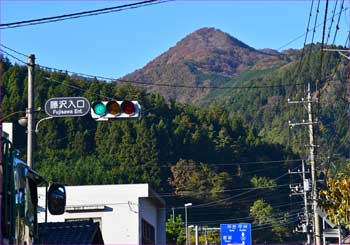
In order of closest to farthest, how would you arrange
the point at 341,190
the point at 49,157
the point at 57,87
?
the point at 341,190 < the point at 57,87 < the point at 49,157

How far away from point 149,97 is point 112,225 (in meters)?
66.1

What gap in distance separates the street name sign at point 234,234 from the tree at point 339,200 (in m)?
15.4

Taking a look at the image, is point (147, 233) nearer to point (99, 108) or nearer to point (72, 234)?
point (72, 234)

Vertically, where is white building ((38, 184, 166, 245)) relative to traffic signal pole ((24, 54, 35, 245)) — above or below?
below

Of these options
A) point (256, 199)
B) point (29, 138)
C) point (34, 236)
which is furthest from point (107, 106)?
point (256, 199)

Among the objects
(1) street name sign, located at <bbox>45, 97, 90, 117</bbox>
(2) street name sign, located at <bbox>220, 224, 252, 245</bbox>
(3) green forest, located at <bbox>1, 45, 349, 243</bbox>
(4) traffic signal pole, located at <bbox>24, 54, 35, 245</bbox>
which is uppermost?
(3) green forest, located at <bbox>1, 45, 349, 243</bbox>

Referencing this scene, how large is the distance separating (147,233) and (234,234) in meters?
7.86

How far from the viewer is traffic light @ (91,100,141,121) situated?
41.1 ft

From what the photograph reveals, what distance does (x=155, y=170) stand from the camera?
3647 inches

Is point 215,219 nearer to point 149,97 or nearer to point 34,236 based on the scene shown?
point 149,97

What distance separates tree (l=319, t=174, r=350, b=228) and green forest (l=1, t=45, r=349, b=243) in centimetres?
5506

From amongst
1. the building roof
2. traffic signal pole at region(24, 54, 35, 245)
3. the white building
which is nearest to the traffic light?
the building roof

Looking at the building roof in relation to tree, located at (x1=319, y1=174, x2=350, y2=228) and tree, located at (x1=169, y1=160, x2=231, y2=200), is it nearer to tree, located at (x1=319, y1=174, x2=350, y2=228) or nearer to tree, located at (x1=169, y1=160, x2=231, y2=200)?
tree, located at (x1=319, y1=174, x2=350, y2=228)

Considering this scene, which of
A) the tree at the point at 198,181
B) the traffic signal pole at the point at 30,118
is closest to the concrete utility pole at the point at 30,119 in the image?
the traffic signal pole at the point at 30,118
